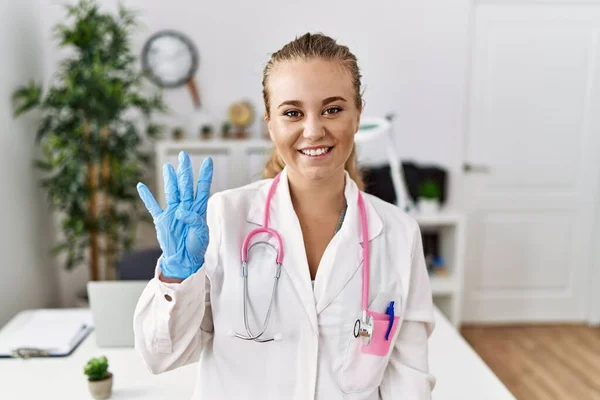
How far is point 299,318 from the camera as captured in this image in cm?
105

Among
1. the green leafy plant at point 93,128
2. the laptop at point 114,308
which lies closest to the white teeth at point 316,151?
the laptop at point 114,308

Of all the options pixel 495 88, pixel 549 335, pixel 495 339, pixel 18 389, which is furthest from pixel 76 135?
pixel 549 335

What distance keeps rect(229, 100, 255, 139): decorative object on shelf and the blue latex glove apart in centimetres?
229

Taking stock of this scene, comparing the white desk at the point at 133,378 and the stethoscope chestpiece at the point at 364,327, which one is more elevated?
the stethoscope chestpiece at the point at 364,327

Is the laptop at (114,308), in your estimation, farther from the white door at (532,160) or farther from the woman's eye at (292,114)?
the white door at (532,160)

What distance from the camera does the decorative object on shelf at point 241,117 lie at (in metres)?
3.25

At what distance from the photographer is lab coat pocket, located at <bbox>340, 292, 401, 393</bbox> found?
106cm

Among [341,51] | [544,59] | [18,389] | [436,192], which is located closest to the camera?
[341,51]

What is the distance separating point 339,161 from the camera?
1.07m

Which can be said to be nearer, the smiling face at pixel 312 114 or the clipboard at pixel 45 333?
the smiling face at pixel 312 114

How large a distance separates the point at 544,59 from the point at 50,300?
358cm

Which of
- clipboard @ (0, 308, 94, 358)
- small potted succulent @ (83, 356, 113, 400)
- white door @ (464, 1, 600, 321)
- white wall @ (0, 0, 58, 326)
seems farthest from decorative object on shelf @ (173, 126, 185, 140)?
small potted succulent @ (83, 356, 113, 400)

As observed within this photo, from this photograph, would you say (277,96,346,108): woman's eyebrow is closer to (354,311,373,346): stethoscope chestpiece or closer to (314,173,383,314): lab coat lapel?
(314,173,383,314): lab coat lapel

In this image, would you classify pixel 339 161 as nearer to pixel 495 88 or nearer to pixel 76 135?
pixel 76 135
